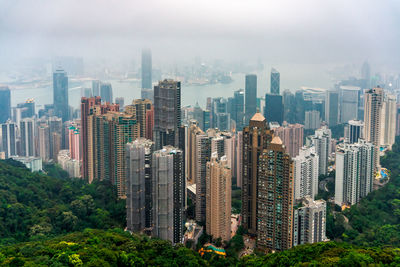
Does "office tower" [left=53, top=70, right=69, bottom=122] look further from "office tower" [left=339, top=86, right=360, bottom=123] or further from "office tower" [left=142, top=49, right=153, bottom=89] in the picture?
"office tower" [left=339, top=86, right=360, bottom=123]

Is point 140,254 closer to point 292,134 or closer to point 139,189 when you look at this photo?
point 139,189

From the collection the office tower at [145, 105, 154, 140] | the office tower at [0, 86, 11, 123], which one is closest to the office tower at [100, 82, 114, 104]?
the office tower at [145, 105, 154, 140]

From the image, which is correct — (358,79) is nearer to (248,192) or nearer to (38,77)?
(248,192)

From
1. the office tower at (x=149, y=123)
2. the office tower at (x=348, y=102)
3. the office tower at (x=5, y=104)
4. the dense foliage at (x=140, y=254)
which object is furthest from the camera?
the office tower at (x=348, y=102)

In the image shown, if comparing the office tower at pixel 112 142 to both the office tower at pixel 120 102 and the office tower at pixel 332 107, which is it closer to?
the office tower at pixel 120 102

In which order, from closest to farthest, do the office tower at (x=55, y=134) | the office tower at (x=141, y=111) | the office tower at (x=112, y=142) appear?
the office tower at (x=112, y=142)
the office tower at (x=141, y=111)
the office tower at (x=55, y=134)

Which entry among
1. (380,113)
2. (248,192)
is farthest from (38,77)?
(380,113)

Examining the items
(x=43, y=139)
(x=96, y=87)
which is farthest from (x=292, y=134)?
(x=43, y=139)

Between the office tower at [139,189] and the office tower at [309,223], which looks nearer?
the office tower at [309,223]

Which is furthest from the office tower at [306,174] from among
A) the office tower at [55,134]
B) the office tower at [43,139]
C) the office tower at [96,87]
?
the office tower at [43,139]
